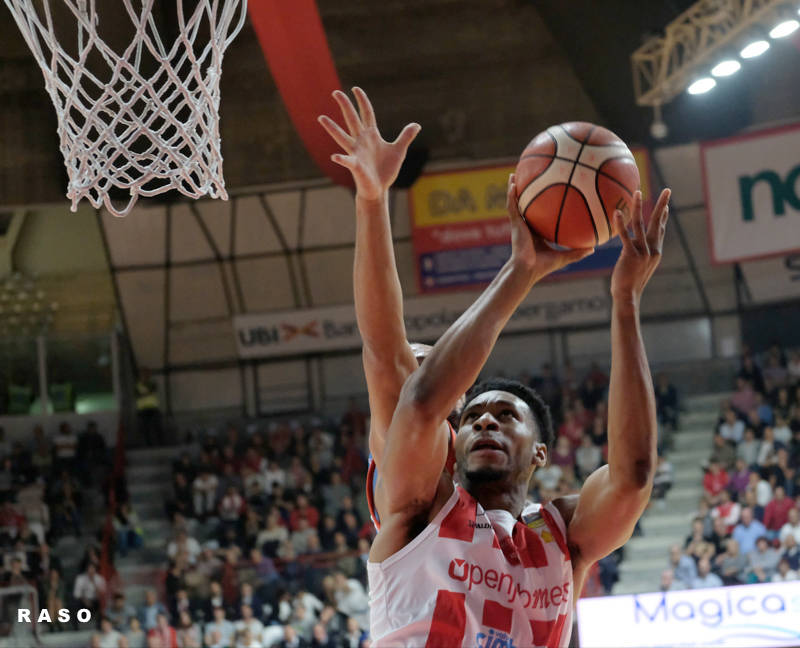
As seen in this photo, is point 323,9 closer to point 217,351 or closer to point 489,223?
point 489,223

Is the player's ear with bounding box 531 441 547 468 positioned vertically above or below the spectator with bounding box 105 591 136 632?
above

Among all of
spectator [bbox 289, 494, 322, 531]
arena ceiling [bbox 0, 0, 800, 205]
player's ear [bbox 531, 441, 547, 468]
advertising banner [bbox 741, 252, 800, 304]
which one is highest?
arena ceiling [bbox 0, 0, 800, 205]

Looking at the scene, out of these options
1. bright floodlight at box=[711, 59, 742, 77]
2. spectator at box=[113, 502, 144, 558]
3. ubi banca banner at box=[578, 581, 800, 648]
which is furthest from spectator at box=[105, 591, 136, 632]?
bright floodlight at box=[711, 59, 742, 77]

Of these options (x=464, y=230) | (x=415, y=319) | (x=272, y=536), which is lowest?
(x=272, y=536)

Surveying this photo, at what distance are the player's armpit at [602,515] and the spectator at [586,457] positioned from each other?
10000 mm

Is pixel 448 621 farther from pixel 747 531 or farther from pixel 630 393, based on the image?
pixel 747 531

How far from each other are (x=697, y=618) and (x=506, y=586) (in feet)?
23.0

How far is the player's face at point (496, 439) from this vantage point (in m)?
2.42

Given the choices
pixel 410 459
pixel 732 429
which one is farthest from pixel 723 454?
pixel 410 459

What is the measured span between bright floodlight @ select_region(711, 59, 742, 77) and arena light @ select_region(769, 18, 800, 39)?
71 cm

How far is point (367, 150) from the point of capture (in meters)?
2.37

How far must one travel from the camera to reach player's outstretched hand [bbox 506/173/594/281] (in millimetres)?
2314

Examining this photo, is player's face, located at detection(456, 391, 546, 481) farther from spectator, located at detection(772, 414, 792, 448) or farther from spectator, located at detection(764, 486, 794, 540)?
spectator, located at detection(772, 414, 792, 448)

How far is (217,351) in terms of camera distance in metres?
15.8
